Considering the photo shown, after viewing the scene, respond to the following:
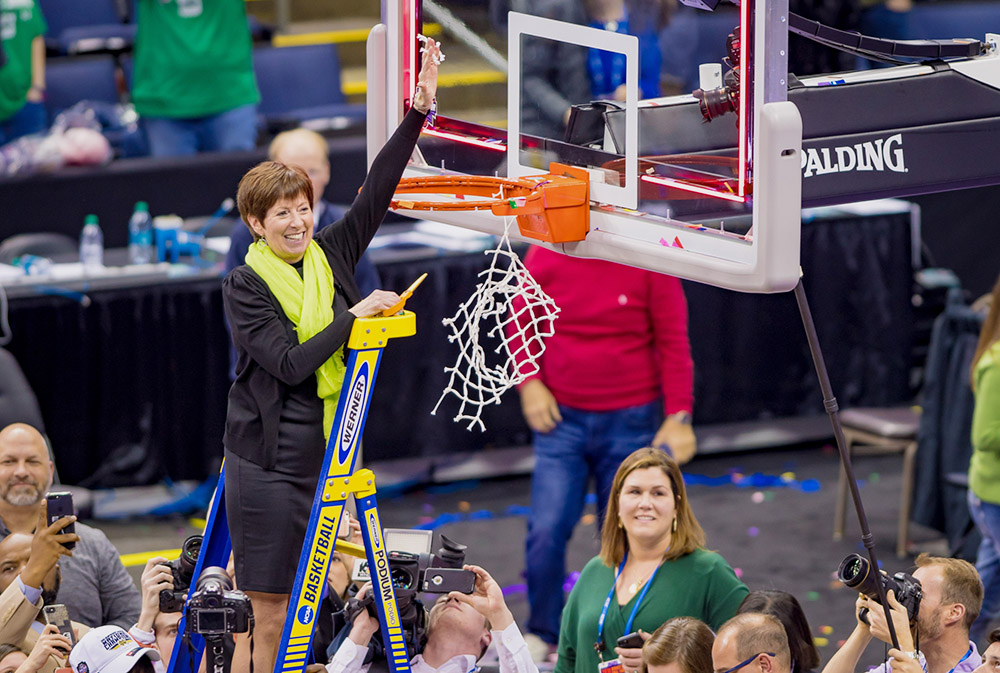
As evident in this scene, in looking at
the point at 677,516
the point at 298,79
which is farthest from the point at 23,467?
the point at 298,79

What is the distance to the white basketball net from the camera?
403cm

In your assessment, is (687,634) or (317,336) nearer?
(317,336)

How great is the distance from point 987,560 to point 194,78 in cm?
516

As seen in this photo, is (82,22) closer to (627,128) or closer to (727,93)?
(627,128)

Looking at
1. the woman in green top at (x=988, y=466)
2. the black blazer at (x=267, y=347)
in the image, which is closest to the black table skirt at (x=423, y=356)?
the woman in green top at (x=988, y=466)

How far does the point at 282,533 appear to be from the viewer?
149 inches

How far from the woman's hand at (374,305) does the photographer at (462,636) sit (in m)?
0.81

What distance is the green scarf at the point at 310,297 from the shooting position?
376 cm

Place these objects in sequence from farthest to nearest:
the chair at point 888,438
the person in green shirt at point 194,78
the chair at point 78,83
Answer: the chair at point 78,83 → the person in green shirt at point 194,78 → the chair at point 888,438

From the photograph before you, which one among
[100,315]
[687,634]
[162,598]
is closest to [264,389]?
[162,598]

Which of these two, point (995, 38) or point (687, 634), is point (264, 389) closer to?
point (687, 634)

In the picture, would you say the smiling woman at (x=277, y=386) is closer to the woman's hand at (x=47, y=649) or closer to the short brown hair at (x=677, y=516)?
the woman's hand at (x=47, y=649)

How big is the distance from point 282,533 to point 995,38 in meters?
2.31

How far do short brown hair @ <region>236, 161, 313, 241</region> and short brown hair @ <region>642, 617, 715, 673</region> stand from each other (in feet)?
4.84
